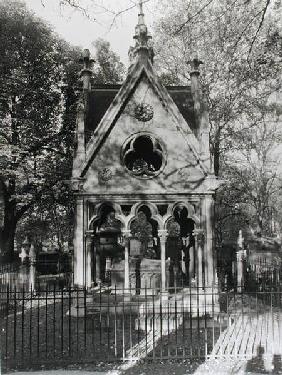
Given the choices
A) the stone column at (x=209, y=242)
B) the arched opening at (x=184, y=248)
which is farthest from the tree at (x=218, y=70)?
the stone column at (x=209, y=242)

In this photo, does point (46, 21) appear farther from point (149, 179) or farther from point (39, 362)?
point (39, 362)

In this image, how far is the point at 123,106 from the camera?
13.9 meters

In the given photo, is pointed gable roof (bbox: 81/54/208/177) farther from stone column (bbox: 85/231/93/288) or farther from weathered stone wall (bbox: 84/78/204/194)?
stone column (bbox: 85/231/93/288)

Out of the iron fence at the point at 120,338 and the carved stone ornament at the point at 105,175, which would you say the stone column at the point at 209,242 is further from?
the carved stone ornament at the point at 105,175

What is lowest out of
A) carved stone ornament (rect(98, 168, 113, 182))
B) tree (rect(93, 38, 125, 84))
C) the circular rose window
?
carved stone ornament (rect(98, 168, 113, 182))

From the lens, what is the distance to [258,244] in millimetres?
28250

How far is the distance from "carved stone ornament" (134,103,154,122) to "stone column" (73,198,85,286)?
3.10 m

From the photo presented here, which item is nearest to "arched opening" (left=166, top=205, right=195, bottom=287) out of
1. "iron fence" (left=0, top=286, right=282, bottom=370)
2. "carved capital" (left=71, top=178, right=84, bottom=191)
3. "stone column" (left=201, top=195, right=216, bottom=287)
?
"stone column" (left=201, top=195, right=216, bottom=287)

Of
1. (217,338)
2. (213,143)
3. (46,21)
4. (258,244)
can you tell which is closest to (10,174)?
(46,21)

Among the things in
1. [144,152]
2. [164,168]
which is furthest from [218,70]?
[164,168]

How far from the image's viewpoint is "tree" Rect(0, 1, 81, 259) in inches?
864

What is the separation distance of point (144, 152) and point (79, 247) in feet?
15.2

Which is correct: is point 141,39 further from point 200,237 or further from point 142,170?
point 200,237

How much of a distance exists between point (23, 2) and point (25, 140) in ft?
22.3
